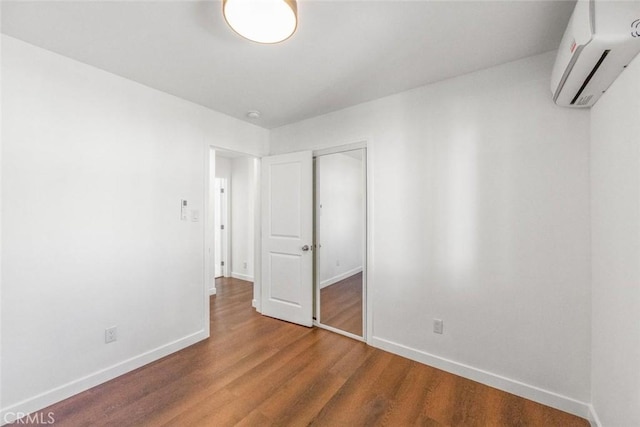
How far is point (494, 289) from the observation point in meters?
1.99

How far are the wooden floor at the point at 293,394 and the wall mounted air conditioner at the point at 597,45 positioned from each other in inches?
80.5

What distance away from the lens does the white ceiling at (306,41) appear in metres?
1.46

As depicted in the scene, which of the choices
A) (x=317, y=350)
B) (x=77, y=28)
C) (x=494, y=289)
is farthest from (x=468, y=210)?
(x=77, y=28)

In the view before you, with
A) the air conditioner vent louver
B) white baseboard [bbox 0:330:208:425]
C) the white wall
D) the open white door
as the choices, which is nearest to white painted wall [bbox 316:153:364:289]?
the open white door

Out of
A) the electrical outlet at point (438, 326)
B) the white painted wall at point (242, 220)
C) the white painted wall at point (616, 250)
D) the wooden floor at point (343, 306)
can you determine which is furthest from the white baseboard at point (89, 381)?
the white painted wall at point (616, 250)

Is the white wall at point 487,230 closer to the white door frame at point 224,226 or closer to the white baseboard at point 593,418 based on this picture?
the white baseboard at point 593,418

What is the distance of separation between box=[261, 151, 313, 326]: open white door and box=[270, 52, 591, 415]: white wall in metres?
0.80

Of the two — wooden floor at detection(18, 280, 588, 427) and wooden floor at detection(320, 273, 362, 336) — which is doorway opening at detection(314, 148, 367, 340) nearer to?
wooden floor at detection(320, 273, 362, 336)

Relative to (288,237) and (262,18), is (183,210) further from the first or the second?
(262,18)

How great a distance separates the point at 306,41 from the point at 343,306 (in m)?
3.07

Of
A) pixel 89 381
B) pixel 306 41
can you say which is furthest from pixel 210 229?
pixel 306 41

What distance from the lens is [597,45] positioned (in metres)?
1.16

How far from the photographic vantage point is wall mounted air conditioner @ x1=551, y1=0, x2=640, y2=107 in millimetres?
1098

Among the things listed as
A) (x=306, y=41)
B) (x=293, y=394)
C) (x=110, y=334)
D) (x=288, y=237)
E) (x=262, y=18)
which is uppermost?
(x=306, y=41)
